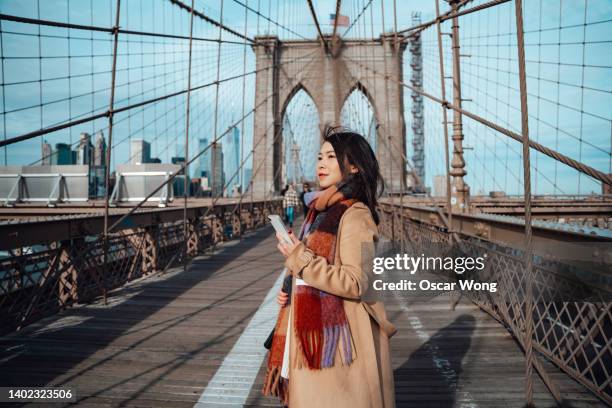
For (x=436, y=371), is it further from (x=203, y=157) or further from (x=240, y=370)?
(x=203, y=157)

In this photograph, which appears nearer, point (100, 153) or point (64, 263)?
point (64, 263)

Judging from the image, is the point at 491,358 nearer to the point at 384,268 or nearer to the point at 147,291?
the point at 384,268

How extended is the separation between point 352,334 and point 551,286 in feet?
6.11

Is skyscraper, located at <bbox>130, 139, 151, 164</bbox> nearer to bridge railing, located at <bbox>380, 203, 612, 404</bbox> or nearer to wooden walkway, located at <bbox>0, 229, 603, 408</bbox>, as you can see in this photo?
wooden walkway, located at <bbox>0, 229, 603, 408</bbox>

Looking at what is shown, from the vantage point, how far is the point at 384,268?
4.07 ft

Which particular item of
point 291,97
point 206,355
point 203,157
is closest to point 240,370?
point 206,355

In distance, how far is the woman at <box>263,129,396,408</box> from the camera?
3.77 ft

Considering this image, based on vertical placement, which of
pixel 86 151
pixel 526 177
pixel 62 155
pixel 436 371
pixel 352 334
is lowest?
pixel 436 371

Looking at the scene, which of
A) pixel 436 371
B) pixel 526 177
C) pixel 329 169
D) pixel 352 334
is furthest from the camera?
pixel 436 371

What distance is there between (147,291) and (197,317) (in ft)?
3.78

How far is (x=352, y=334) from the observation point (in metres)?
1.18

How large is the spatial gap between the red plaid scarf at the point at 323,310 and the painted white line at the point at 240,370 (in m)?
1.14

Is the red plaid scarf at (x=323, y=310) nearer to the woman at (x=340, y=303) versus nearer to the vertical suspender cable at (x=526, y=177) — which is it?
the woman at (x=340, y=303)

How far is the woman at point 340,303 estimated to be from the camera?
1149mm
